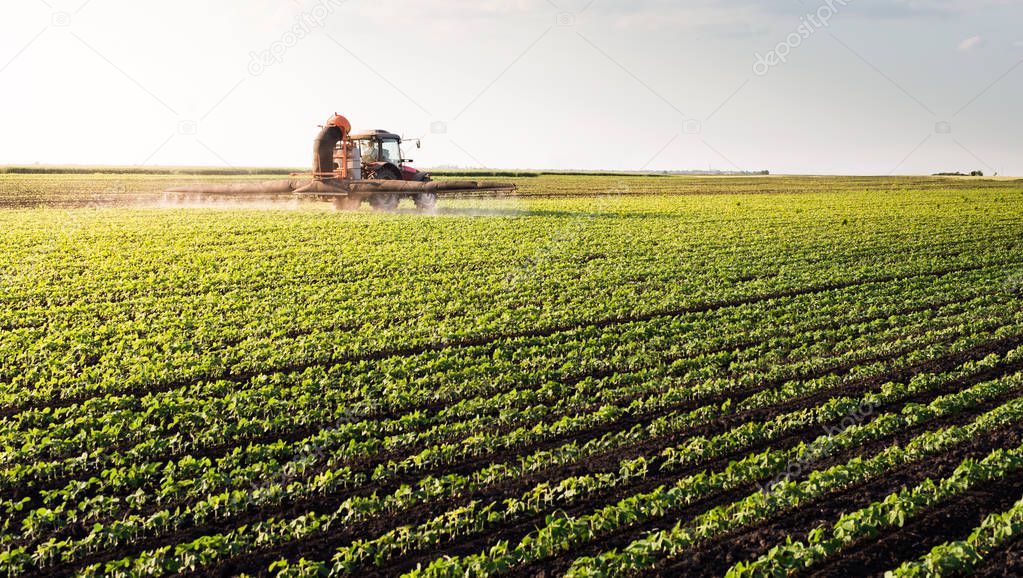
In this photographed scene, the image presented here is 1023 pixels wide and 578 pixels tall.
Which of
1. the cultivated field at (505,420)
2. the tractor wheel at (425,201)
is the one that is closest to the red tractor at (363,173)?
the tractor wheel at (425,201)

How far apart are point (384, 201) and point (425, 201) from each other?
6.44 feet

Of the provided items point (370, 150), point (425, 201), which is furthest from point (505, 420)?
point (370, 150)

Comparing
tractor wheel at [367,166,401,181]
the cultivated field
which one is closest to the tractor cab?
tractor wheel at [367,166,401,181]

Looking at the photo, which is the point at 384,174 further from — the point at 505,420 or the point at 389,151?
the point at 505,420

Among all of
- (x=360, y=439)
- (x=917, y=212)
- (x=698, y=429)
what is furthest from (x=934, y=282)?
(x=917, y=212)

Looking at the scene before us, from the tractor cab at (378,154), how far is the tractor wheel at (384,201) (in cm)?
111

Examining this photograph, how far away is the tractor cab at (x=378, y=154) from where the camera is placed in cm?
3375

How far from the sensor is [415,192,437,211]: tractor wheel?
3394 centimetres

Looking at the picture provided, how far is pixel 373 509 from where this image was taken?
21.7 ft

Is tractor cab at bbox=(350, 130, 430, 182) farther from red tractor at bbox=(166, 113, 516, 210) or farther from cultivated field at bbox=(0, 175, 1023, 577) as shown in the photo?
cultivated field at bbox=(0, 175, 1023, 577)

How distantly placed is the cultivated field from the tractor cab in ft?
51.3

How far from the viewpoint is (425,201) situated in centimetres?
3428

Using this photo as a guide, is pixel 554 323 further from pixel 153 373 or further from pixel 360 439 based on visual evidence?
pixel 153 373

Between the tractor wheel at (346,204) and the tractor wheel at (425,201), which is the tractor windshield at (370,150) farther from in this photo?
the tractor wheel at (425,201)
